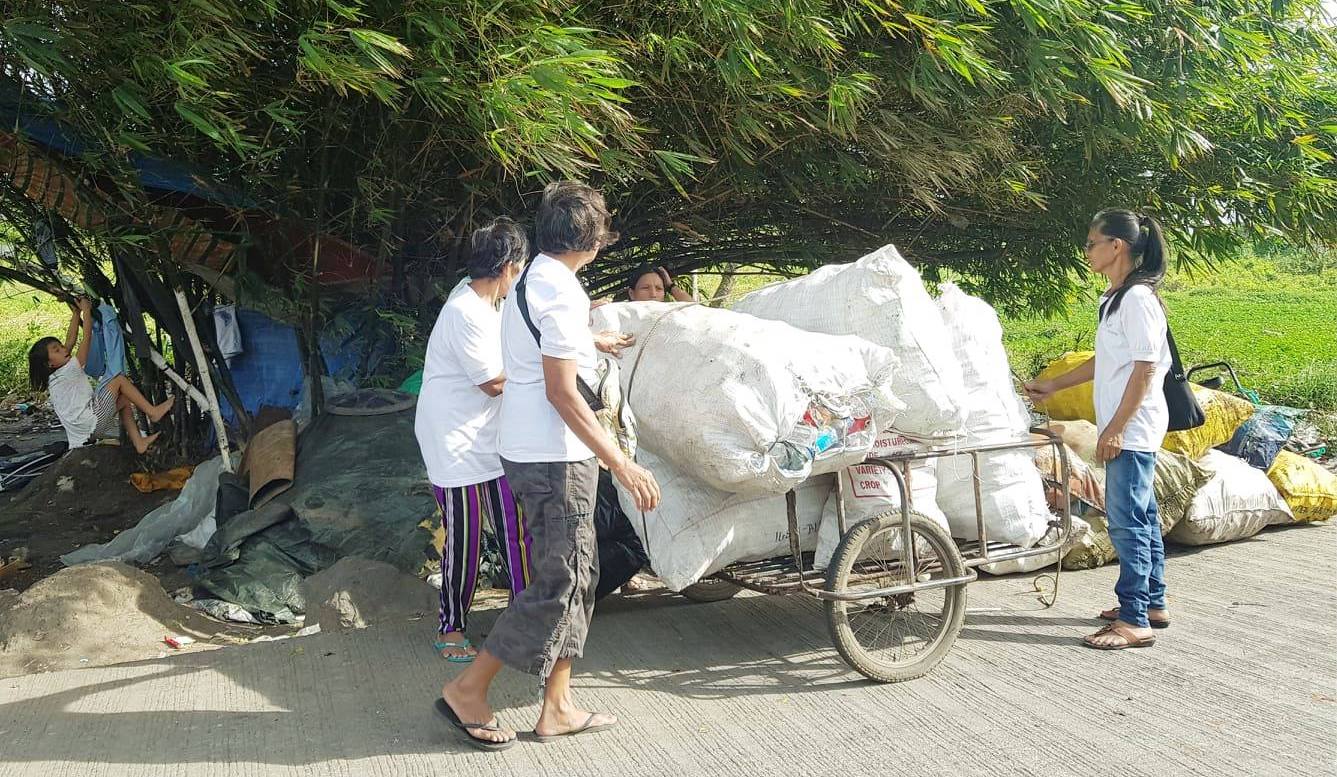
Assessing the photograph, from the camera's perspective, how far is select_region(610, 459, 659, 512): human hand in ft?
10.3

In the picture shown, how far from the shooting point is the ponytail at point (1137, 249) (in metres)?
4.35

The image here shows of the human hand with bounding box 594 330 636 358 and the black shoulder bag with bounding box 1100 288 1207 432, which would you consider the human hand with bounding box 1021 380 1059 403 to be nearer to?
the black shoulder bag with bounding box 1100 288 1207 432

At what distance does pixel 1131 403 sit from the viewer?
4.24 m

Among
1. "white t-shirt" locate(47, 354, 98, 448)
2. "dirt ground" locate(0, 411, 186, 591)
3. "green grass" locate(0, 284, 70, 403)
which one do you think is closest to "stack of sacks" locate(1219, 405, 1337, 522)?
"dirt ground" locate(0, 411, 186, 591)

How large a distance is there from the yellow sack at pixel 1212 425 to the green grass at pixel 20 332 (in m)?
9.41

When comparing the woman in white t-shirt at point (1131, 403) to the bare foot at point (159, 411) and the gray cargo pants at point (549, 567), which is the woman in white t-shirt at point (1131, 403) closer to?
the gray cargo pants at point (549, 567)

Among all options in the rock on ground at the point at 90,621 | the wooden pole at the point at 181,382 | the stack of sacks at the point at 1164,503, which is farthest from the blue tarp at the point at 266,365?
the stack of sacks at the point at 1164,503

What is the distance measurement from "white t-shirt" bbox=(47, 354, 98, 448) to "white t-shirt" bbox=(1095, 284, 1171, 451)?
6444 mm

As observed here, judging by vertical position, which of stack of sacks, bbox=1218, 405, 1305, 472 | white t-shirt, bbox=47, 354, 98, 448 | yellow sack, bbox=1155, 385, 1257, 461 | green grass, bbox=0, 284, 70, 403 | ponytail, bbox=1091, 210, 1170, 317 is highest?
green grass, bbox=0, 284, 70, 403

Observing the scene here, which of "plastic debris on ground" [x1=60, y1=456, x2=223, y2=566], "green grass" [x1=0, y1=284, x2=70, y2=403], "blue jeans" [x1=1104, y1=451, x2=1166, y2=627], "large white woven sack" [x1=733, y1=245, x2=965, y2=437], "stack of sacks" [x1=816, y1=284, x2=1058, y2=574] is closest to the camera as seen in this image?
"large white woven sack" [x1=733, y1=245, x2=965, y2=437]

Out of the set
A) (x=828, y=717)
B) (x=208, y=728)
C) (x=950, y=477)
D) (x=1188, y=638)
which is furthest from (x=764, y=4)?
(x=208, y=728)

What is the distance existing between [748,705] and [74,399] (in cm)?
581

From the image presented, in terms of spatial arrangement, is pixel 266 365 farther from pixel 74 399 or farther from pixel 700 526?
pixel 700 526

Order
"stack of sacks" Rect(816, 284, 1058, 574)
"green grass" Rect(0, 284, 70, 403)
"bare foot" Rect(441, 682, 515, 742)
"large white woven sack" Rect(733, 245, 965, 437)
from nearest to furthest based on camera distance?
"bare foot" Rect(441, 682, 515, 742), "large white woven sack" Rect(733, 245, 965, 437), "stack of sacks" Rect(816, 284, 1058, 574), "green grass" Rect(0, 284, 70, 403)
